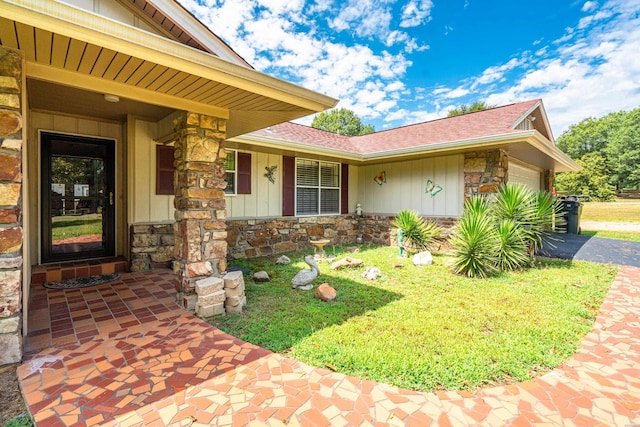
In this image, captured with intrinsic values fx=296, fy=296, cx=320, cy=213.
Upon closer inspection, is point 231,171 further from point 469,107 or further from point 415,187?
point 469,107

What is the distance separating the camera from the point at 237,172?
271 inches

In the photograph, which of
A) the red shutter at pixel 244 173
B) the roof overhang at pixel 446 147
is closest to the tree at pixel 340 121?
the roof overhang at pixel 446 147

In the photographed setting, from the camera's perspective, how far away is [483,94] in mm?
27078

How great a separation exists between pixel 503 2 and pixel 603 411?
32.8 ft

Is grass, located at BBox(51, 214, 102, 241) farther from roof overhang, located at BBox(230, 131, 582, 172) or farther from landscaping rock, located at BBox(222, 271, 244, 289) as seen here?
landscaping rock, located at BBox(222, 271, 244, 289)

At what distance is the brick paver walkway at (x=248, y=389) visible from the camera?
5.98 ft

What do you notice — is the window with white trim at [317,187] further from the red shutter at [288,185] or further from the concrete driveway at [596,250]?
the concrete driveway at [596,250]

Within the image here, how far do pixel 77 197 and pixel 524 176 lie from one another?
11.8 m

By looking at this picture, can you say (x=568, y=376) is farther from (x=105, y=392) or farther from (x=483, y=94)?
(x=483, y=94)

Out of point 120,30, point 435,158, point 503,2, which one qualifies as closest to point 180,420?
point 120,30

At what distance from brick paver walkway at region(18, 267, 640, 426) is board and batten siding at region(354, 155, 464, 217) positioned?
15.5ft

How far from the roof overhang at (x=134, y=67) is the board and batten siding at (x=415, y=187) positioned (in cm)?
504

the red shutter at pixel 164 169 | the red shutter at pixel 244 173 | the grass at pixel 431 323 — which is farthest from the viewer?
the red shutter at pixel 244 173

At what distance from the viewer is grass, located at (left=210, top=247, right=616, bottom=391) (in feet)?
7.80
